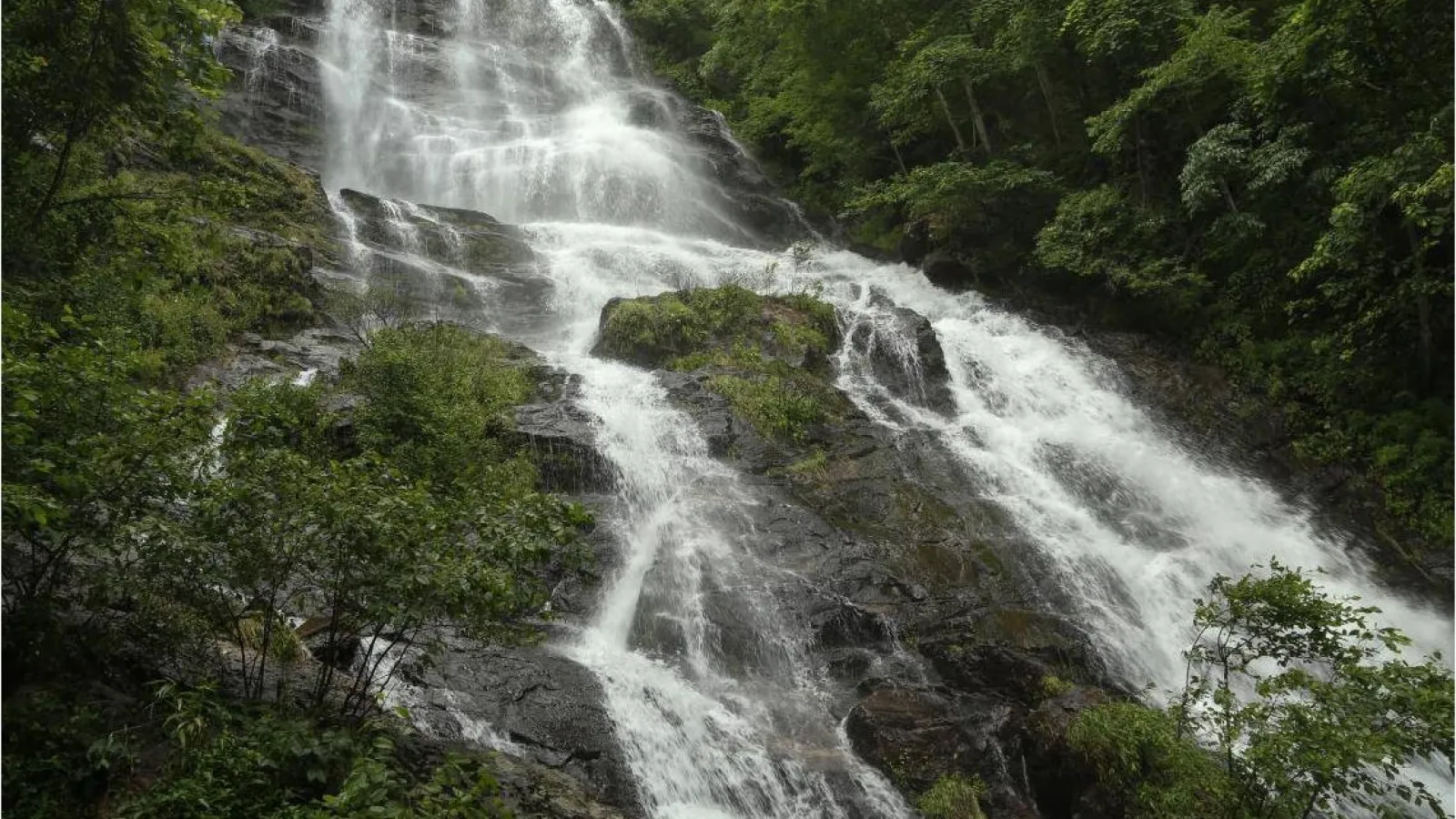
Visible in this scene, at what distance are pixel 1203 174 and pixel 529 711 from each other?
14.1 metres

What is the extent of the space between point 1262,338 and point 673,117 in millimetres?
21219

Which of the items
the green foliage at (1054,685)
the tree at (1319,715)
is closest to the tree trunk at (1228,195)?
the green foliage at (1054,685)

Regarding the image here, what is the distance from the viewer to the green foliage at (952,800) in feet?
22.8

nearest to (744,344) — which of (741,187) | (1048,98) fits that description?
(1048,98)

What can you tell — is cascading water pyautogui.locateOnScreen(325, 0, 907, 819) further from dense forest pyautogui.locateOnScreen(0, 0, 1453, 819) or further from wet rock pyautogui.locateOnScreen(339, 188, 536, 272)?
dense forest pyautogui.locateOnScreen(0, 0, 1453, 819)

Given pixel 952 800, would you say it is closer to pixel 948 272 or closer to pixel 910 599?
pixel 910 599

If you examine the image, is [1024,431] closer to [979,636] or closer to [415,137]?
[979,636]

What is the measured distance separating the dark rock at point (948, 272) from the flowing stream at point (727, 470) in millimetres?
514

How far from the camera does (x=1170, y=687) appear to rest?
8875 millimetres

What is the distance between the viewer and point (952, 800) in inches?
277

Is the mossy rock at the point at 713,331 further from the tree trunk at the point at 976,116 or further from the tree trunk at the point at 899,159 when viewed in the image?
the tree trunk at the point at 899,159

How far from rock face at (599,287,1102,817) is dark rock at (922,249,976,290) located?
768cm

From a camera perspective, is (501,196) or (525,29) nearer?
(501,196)

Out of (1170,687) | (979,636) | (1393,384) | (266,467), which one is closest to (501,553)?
(266,467)
